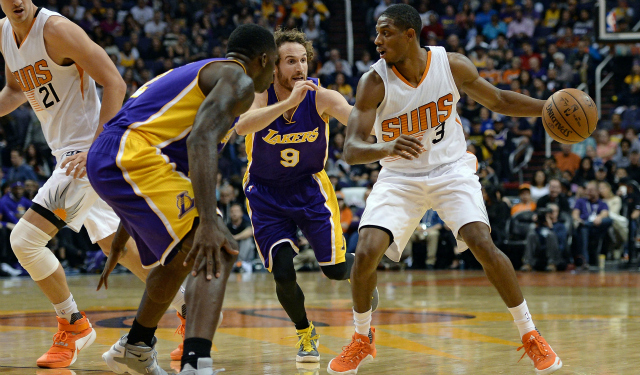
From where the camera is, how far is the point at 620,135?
14.5m

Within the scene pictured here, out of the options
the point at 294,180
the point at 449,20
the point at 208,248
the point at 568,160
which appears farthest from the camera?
the point at 449,20

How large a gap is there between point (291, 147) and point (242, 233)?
7504 mm

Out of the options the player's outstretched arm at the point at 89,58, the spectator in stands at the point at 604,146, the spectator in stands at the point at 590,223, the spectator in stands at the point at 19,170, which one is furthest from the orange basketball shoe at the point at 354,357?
the spectator in stands at the point at 604,146

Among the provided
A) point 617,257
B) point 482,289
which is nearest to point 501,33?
point 617,257

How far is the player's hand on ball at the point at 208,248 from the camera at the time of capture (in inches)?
117

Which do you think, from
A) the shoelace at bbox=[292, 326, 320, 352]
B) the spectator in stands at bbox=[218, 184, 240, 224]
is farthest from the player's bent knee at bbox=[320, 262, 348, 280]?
the spectator in stands at bbox=[218, 184, 240, 224]

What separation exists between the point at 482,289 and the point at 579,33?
10.0 m

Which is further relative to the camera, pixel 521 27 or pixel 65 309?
pixel 521 27

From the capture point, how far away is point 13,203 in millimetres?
11781

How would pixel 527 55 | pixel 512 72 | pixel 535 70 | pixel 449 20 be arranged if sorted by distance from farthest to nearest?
pixel 449 20 < pixel 527 55 < pixel 535 70 < pixel 512 72

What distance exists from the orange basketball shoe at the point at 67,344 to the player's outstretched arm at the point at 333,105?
80.9 inches

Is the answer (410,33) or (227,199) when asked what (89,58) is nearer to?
(410,33)

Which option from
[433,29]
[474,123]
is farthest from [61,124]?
[433,29]

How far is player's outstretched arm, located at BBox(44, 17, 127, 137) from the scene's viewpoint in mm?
4516
